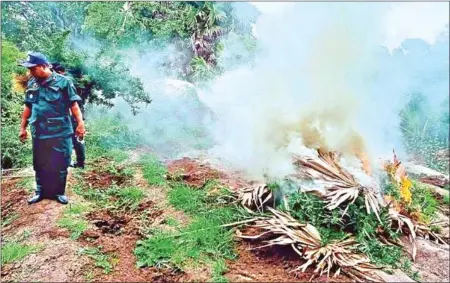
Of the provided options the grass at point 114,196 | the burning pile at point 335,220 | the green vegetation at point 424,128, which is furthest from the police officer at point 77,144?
the green vegetation at point 424,128

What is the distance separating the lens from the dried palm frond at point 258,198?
4.15 m

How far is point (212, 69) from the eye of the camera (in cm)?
586

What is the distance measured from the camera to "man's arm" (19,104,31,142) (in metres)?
4.31

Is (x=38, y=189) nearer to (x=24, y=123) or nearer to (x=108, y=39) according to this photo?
(x=24, y=123)

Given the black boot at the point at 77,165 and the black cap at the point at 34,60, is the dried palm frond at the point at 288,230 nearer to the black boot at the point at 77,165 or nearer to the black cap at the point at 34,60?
the black boot at the point at 77,165

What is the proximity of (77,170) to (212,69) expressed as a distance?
222 centimetres

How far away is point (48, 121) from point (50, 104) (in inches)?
6.2

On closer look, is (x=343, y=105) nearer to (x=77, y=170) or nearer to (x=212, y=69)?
(x=212, y=69)

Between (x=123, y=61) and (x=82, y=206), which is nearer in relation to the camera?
(x=82, y=206)

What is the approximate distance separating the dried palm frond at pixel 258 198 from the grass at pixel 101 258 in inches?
48.4

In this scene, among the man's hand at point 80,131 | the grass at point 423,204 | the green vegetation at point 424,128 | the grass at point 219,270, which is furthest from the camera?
the green vegetation at point 424,128

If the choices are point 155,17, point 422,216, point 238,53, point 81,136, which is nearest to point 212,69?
point 238,53

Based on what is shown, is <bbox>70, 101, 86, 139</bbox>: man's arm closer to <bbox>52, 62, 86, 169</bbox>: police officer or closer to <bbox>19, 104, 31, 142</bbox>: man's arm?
<bbox>52, 62, 86, 169</bbox>: police officer

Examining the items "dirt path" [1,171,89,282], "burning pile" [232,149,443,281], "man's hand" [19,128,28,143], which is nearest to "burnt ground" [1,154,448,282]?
"dirt path" [1,171,89,282]
